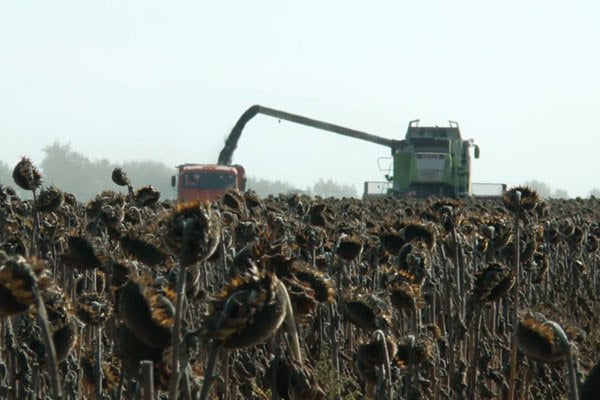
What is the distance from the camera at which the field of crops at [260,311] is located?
2992 millimetres

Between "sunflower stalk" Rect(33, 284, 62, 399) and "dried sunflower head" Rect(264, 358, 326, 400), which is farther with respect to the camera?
"dried sunflower head" Rect(264, 358, 326, 400)

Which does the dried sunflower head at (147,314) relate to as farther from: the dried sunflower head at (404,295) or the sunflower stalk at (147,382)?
the dried sunflower head at (404,295)

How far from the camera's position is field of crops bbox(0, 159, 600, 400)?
2.99 m

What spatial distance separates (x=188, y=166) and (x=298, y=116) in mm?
16925

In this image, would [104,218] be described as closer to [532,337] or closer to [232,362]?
[232,362]

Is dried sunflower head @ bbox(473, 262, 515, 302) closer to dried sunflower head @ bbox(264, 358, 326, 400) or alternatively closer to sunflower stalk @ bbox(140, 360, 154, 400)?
dried sunflower head @ bbox(264, 358, 326, 400)

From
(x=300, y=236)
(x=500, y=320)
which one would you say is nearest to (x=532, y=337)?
(x=300, y=236)

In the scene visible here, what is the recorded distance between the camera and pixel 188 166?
154 ft

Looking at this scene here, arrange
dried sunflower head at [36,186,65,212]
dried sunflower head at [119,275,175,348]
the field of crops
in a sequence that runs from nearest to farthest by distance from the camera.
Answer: the field of crops → dried sunflower head at [119,275,175,348] → dried sunflower head at [36,186,65,212]

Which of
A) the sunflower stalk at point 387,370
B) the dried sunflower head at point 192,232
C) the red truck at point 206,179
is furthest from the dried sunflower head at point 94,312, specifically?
the red truck at point 206,179

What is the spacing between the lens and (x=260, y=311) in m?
2.94

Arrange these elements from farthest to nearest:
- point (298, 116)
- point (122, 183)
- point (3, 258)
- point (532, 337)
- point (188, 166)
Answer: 1. point (298, 116)
2. point (188, 166)
3. point (122, 183)
4. point (532, 337)
5. point (3, 258)

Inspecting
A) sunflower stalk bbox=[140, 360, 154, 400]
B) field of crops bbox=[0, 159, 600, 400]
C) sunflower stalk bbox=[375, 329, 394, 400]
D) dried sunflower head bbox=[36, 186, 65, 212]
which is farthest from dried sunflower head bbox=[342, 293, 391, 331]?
dried sunflower head bbox=[36, 186, 65, 212]

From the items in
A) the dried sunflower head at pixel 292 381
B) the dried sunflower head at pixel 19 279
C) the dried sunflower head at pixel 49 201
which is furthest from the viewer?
the dried sunflower head at pixel 49 201
